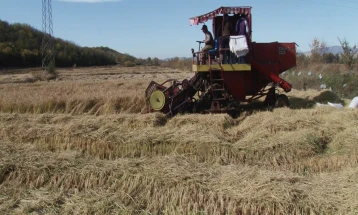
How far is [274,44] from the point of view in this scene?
923cm

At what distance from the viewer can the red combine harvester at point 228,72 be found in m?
8.81

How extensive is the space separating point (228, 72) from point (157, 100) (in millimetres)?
2087

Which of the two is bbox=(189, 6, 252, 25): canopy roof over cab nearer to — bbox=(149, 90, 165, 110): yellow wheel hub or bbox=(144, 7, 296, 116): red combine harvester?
bbox=(144, 7, 296, 116): red combine harvester

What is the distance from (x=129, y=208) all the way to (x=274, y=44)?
690 centimetres

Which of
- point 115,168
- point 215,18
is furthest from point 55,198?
point 215,18

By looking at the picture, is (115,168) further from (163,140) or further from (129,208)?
(163,140)

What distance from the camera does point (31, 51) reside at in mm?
39719

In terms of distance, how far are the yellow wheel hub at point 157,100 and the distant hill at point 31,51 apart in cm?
3247

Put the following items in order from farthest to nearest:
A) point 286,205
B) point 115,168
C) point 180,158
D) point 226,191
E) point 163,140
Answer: point 163,140 → point 180,158 → point 115,168 → point 226,191 → point 286,205

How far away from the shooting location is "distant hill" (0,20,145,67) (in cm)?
3700

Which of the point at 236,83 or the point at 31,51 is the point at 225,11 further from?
the point at 31,51

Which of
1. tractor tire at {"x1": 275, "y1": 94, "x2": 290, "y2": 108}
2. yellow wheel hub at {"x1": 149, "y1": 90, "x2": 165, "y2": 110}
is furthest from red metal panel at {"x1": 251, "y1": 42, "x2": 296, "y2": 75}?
yellow wheel hub at {"x1": 149, "y1": 90, "x2": 165, "y2": 110}

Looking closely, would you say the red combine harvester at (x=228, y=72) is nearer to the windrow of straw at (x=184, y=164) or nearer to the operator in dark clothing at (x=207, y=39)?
the operator in dark clothing at (x=207, y=39)

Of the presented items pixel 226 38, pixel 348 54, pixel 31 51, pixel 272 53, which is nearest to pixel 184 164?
pixel 226 38
